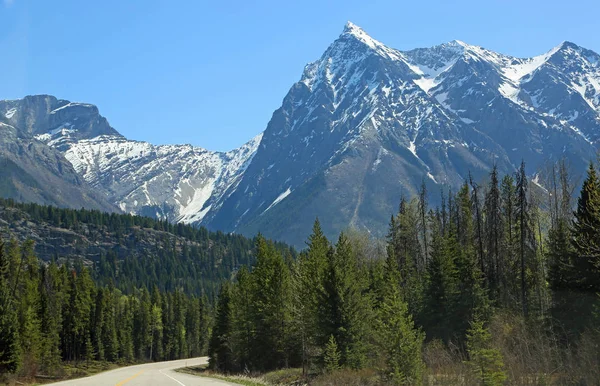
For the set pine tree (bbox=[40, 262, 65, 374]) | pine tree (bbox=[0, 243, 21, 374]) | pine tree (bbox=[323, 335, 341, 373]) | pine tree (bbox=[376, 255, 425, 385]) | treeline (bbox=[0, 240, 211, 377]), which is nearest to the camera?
pine tree (bbox=[376, 255, 425, 385])

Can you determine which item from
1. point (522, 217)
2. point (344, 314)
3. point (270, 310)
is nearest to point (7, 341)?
point (270, 310)

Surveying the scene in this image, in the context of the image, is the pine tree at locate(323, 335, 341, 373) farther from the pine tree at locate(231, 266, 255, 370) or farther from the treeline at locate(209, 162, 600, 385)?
the pine tree at locate(231, 266, 255, 370)

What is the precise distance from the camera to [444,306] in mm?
62750

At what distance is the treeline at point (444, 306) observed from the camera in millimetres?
32438

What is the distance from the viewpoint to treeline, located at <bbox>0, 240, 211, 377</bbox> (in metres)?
58.8

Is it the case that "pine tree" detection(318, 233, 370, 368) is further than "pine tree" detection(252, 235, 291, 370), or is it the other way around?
"pine tree" detection(252, 235, 291, 370)

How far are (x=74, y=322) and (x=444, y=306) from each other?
5255cm

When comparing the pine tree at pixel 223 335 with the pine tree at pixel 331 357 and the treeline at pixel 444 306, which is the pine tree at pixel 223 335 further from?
the pine tree at pixel 331 357

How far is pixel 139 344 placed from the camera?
125 meters

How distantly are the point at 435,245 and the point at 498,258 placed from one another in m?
8.82

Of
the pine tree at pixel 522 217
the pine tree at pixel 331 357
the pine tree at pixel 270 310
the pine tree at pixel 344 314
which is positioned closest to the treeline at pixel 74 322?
the pine tree at pixel 270 310

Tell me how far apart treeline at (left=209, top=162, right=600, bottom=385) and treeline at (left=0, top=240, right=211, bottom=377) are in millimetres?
18736

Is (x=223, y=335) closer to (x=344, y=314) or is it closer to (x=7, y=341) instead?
(x=7, y=341)

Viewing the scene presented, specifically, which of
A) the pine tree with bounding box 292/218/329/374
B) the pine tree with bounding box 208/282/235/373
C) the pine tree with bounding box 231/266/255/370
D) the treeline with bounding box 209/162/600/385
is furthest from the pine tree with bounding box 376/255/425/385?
the pine tree with bounding box 208/282/235/373
